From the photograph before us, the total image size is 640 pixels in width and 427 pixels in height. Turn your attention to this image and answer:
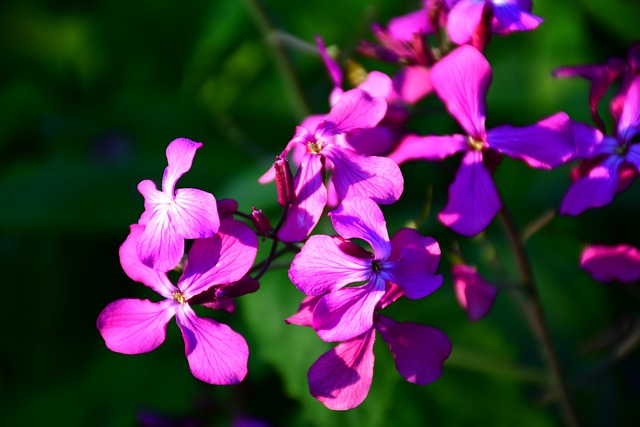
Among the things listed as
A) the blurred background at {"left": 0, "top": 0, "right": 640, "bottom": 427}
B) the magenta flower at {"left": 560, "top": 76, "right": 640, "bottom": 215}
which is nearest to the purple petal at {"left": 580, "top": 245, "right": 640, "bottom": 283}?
the magenta flower at {"left": 560, "top": 76, "right": 640, "bottom": 215}

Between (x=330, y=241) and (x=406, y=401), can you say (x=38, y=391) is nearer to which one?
(x=406, y=401)

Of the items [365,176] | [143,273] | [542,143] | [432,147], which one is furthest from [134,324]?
[542,143]

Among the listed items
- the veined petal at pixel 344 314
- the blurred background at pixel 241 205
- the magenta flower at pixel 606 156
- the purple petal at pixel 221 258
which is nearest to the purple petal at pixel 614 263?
the magenta flower at pixel 606 156

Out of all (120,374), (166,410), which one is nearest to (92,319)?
(120,374)

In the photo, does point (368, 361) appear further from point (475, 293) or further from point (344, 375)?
point (475, 293)

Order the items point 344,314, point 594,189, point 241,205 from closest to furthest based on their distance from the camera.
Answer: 1. point 344,314
2. point 594,189
3. point 241,205

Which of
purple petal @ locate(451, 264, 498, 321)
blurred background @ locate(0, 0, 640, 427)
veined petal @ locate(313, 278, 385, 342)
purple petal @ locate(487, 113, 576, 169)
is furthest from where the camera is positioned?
blurred background @ locate(0, 0, 640, 427)

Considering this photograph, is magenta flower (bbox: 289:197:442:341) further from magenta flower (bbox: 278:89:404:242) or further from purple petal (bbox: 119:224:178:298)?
purple petal (bbox: 119:224:178:298)
